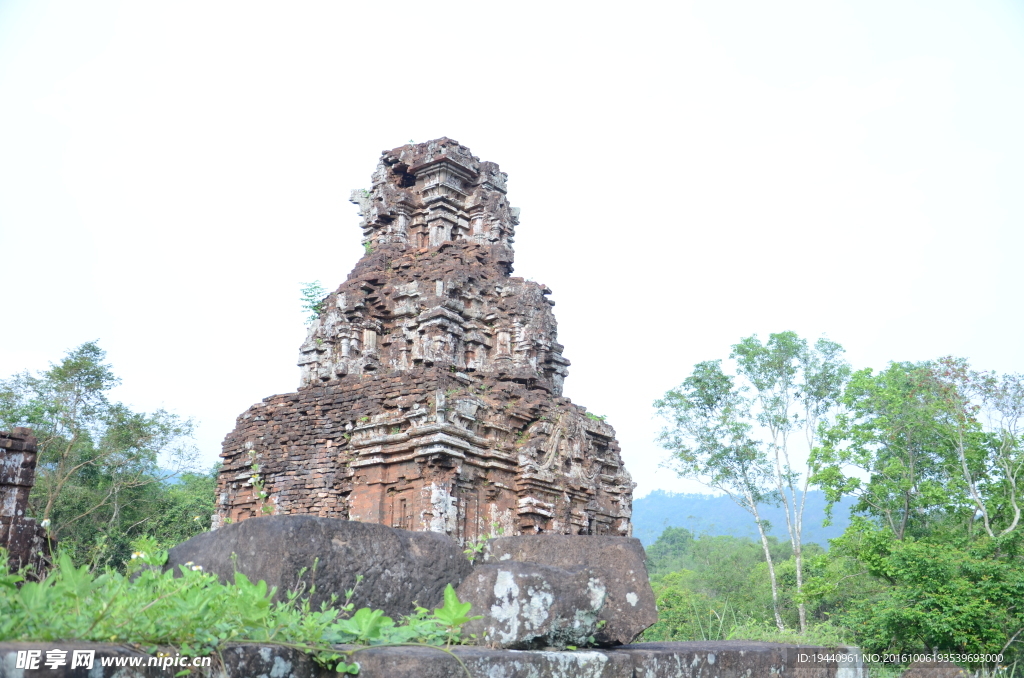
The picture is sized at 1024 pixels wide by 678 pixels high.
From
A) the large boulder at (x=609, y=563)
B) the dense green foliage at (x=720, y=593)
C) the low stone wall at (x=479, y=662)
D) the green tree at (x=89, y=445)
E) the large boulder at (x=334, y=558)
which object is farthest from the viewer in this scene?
the green tree at (x=89, y=445)

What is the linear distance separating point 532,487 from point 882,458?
11.5 metres

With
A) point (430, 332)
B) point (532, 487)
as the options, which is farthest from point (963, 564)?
point (430, 332)

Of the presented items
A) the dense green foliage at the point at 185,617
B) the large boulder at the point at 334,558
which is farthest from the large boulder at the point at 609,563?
the dense green foliage at the point at 185,617

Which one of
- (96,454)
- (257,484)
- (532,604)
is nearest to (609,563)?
(532,604)

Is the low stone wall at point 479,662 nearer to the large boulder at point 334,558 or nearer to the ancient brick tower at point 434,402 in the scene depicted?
the large boulder at point 334,558

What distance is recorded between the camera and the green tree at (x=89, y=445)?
2322 cm

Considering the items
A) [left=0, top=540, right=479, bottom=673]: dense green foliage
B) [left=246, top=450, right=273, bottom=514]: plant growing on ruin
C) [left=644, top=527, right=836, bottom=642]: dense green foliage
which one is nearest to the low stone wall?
[left=0, top=540, right=479, bottom=673]: dense green foliage

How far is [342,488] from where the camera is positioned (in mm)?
13031

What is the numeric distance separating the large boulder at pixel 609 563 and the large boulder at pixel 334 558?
0.54 metres

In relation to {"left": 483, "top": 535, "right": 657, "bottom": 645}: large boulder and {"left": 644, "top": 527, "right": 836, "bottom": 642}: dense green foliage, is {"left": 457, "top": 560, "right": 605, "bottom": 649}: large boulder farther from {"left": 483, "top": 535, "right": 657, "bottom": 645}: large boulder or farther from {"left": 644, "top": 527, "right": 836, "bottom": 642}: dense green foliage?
{"left": 644, "top": 527, "right": 836, "bottom": 642}: dense green foliage

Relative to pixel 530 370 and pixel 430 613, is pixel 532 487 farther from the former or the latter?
pixel 430 613

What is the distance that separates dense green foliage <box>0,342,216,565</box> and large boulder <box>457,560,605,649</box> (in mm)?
21413

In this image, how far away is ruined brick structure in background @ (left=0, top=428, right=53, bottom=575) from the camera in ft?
20.5

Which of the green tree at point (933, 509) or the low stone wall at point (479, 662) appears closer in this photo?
the low stone wall at point (479, 662)
